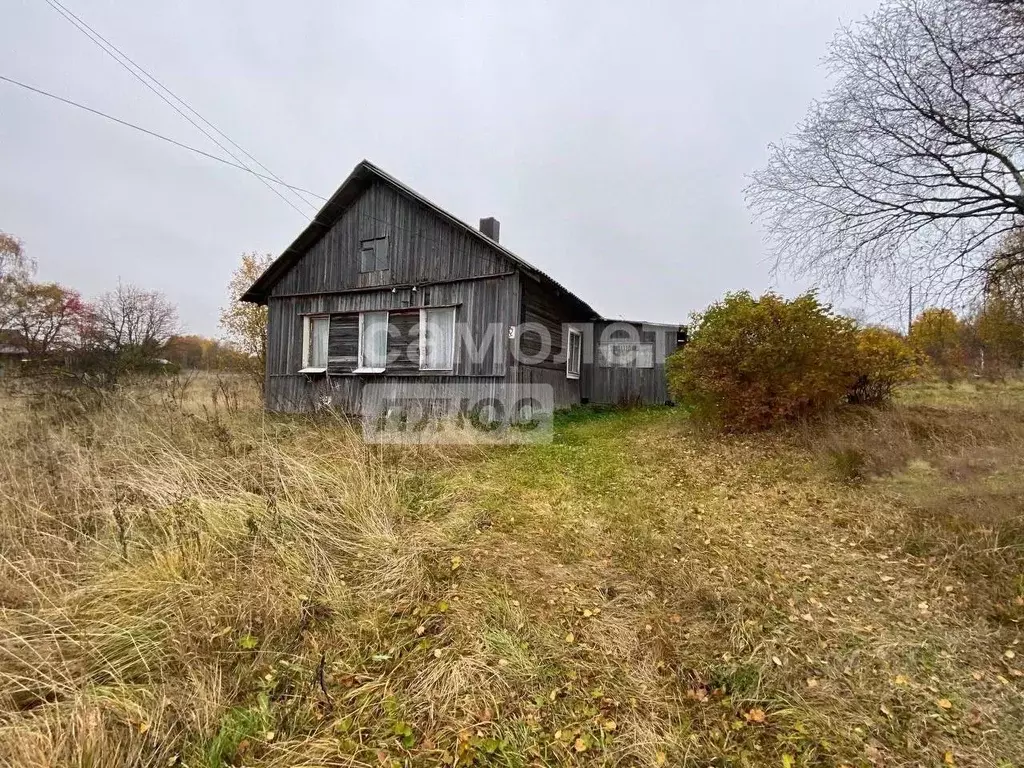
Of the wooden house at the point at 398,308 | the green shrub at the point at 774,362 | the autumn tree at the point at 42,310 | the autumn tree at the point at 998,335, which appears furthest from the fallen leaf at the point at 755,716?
the autumn tree at the point at 42,310

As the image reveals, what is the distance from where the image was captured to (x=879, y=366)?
8.21 meters

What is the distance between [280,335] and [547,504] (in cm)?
995

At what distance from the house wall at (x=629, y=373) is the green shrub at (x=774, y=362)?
6.66 meters

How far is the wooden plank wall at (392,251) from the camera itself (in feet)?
31.6

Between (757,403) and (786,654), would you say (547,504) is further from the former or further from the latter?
(757,403)

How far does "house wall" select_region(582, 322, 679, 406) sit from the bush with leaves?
259 inches

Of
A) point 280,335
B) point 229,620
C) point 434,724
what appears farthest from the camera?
point 280,335

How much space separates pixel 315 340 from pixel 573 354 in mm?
7757

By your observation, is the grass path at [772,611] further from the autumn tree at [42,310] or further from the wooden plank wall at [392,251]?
the autumn tree at [42,310]

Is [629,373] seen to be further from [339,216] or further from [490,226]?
[339,216]

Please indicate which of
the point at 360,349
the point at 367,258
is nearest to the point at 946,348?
the point at 367,258

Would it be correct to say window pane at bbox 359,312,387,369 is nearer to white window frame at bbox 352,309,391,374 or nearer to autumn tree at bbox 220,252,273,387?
white window frame at bbox 352,309,391,374

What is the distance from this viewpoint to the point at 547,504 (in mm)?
5094

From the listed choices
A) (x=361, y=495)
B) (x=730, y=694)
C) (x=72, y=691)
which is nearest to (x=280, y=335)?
(x=361, y=495)
